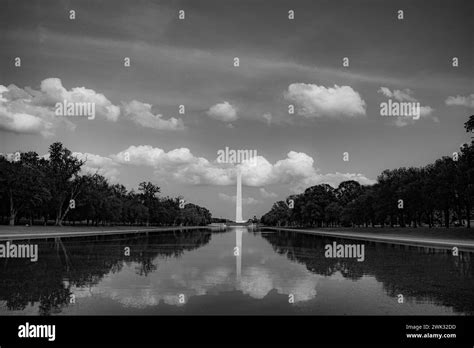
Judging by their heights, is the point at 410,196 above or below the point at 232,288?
above

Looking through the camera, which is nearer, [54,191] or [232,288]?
[232,288]

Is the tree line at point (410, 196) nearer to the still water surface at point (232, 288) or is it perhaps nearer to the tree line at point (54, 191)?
the still water surface at point (232, 288)

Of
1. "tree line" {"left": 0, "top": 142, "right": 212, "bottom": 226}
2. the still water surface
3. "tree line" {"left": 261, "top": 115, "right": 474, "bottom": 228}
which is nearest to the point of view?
the still water surface

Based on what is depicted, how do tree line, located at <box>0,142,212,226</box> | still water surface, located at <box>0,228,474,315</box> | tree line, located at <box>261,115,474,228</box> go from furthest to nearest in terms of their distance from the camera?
1. tree line, located at <box>0,142,212,226</box>
2. tree line, located at <box>261,115,474,228</box>
3. still water surface, located at <box>0,228,474,315</box>

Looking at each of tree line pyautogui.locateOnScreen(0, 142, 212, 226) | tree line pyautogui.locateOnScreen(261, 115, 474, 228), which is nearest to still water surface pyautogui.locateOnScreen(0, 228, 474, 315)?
tree line pyautogui.locateOnScreen(261, 115, 474, 228)

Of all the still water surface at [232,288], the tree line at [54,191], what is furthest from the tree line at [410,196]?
the tree line at [54,191]

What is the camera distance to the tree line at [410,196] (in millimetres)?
56250

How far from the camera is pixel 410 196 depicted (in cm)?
7450

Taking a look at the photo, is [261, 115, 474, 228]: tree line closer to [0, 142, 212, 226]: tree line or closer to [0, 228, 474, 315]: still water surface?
[0, 228, 474, 315]: still water surface

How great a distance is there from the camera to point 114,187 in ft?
431

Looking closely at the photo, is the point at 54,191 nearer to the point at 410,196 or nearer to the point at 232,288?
the point at 410,196

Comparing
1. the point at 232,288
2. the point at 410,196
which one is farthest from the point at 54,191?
the point at 232,288

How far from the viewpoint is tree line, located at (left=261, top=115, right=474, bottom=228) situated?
56.2 m
